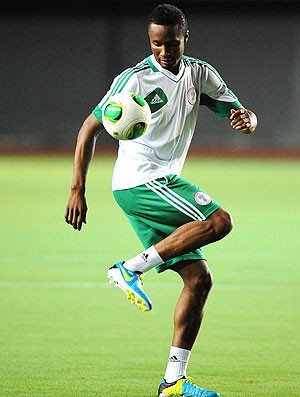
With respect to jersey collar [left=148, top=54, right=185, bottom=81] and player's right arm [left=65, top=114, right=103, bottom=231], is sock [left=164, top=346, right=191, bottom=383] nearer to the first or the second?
player's right arm [left=65, top=114, right=103, bottom=231]

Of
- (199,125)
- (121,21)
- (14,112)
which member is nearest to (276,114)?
(199,125)

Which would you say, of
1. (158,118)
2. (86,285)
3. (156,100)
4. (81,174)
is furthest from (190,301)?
(86,285)

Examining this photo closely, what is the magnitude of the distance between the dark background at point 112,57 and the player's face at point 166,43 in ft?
93.9

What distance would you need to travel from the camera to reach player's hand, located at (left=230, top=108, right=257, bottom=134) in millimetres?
5992

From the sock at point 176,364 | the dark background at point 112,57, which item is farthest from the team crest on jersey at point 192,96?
the dark background at point 112,57

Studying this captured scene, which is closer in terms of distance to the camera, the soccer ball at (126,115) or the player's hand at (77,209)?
the soccer ball at (126,115)

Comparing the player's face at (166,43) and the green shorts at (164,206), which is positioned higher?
the player's face at (166,43)

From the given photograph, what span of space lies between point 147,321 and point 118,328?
43 cm

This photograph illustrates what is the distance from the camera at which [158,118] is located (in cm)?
584

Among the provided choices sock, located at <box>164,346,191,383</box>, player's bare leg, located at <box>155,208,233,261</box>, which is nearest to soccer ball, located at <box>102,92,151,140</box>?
player's bare leg, located at <box>155,208,233,261</box>

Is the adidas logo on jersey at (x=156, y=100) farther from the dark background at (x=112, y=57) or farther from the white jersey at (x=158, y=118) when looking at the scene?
the dark background at (x=112, y=57)

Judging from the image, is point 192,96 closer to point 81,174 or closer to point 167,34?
point 167,34

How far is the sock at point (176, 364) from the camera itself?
579 cm

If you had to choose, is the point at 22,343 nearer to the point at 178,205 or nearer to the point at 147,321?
the point at 147,321
